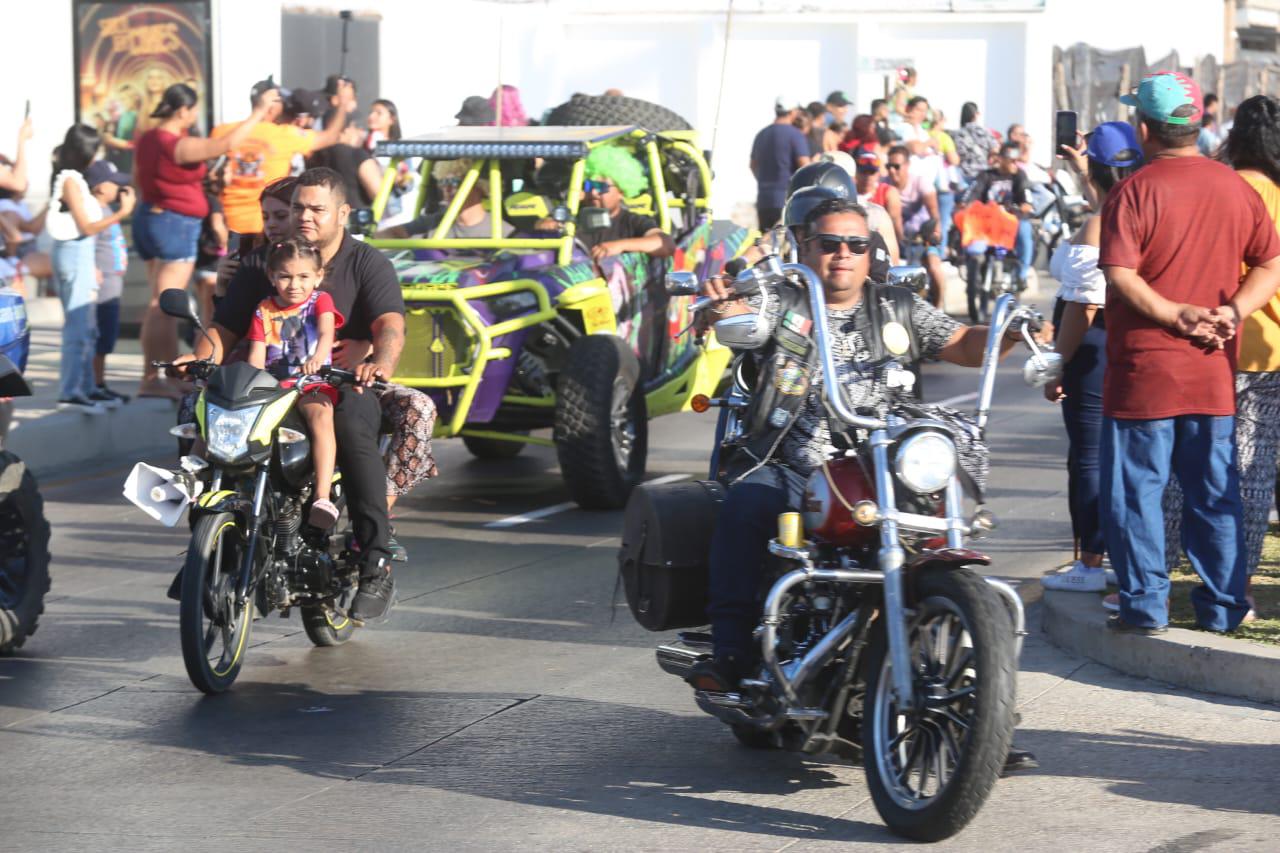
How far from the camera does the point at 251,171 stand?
1448 cm

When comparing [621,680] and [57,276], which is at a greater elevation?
[57,276]

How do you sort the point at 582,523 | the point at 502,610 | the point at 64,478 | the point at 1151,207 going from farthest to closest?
the point at 64,478, the point at 582,523, the point at 502,610, the point at 1151,207

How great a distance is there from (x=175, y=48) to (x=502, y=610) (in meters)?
10.7

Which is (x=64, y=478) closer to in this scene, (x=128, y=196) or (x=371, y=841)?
(x=128, y=196)

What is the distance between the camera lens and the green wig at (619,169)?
12.2 meters

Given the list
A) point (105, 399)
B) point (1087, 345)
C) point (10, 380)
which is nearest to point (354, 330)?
point (10, 380)

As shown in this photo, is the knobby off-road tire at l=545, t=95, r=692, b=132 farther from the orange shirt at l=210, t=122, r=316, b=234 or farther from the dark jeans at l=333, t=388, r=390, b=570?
the dark jeans at l=333, t=388, r=390, b=570

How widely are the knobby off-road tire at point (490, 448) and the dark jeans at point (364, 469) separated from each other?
5.08 meters

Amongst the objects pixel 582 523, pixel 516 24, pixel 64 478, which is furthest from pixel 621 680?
pixel 516 24

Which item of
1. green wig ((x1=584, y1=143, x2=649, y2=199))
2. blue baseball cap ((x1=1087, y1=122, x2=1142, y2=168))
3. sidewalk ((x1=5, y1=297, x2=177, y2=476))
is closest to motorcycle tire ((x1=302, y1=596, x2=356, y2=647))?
blue baseball cap ((x1=1087, y1=122, x2=1142, y2=168))

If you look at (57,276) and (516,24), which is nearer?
(57,276)

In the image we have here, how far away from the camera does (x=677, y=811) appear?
18.9 feet

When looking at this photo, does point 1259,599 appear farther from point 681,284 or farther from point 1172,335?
point 681,284

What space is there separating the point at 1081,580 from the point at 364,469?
283 cm
